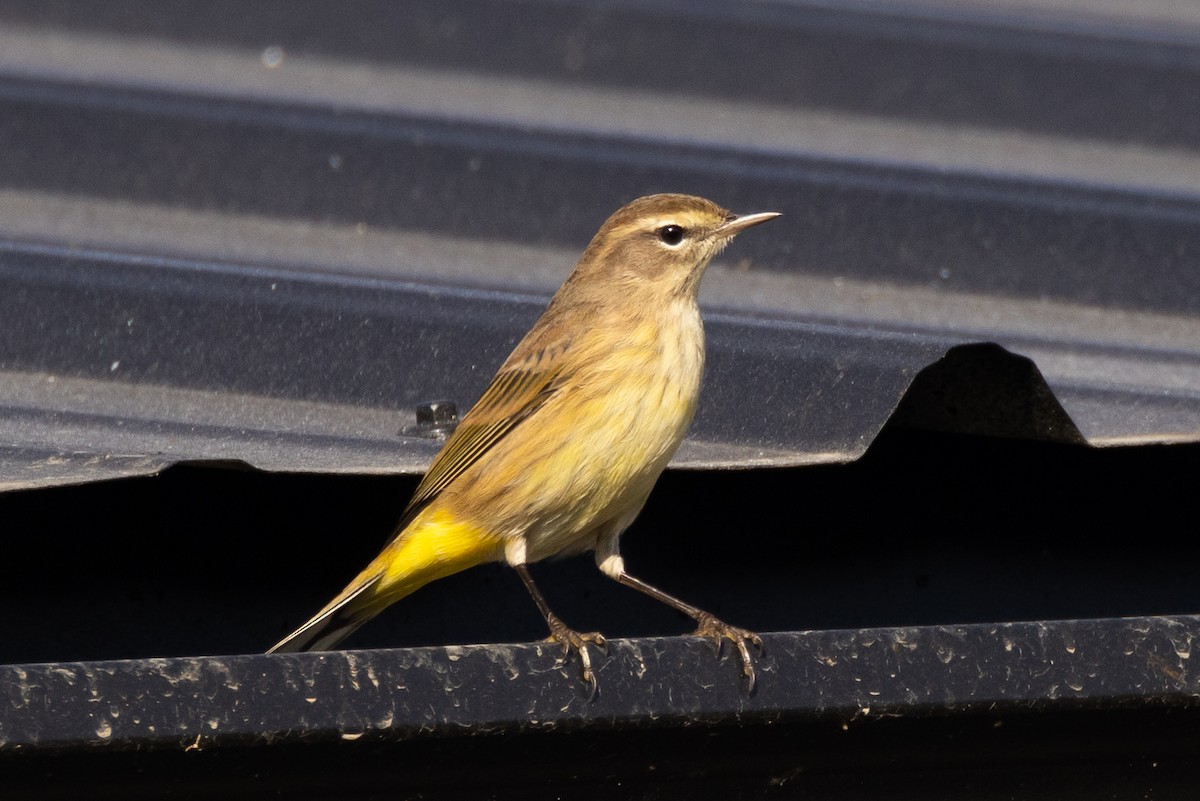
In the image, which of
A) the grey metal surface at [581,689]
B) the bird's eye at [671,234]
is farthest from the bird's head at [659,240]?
the grey metal surface at [581,689]

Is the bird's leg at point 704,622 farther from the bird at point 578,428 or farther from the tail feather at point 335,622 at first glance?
the tail feather at point 335,622

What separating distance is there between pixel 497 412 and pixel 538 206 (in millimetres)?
999

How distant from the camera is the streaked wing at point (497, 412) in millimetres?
4196

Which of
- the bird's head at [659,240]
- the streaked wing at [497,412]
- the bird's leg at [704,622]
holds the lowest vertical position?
the bird's leg at [704,622]

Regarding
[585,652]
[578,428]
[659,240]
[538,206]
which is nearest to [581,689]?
[585,652]

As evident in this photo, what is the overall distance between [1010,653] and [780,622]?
2.04 m

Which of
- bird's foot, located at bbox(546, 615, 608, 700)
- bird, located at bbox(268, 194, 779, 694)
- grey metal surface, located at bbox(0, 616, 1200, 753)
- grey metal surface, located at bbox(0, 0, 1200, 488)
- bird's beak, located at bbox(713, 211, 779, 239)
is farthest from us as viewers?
bird's beak, located at bbox(713, 211, 779, 239)

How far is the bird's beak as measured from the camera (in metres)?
4.68

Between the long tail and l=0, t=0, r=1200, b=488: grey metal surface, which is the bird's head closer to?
l=0, t=0, r=1200, b=488: grey metal surface

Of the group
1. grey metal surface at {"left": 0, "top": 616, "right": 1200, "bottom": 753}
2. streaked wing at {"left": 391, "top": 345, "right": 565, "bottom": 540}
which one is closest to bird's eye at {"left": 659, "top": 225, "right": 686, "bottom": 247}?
streaked wing at {"left": 391, "top": 345, "right": 565, "bottom": 540}

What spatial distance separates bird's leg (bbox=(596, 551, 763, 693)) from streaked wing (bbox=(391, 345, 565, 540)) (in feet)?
1.75

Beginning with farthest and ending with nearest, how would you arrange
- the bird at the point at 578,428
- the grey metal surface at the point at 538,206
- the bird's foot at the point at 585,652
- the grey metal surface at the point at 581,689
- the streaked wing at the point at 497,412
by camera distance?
1. the bird at the point at 578,428
2. the streaked wing at the point at 497,412
3. the grey metal surface at the point at 538,206
4. the bird's foot at the point at 585,652
5. the grey metal surface at the point at 581,689

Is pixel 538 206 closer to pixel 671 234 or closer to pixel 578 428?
pixel 671 234

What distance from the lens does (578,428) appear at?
452 centimetres
